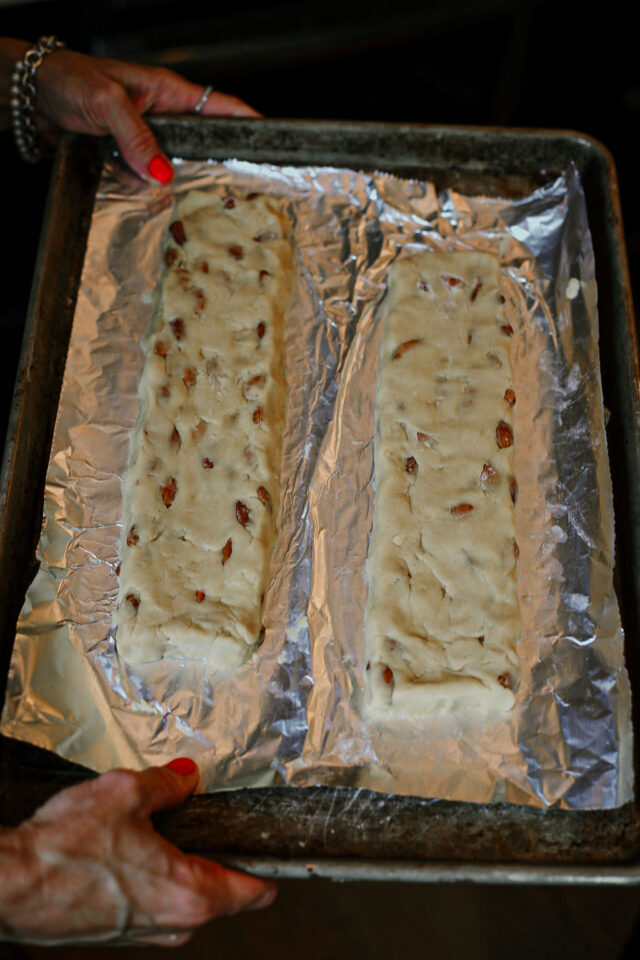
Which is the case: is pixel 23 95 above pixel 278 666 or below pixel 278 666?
above

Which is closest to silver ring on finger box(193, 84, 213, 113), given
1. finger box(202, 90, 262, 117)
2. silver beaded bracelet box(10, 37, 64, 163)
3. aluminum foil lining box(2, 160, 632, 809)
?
finger box(202, 90, 262, 117)

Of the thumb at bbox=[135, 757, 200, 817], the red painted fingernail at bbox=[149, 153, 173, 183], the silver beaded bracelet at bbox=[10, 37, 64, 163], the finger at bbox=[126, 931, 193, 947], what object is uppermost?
the silver beaded bracelet at bbox=[10, 37, 64, 163]

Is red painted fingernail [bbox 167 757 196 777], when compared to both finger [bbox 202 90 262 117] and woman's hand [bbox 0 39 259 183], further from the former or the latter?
finger [bbox 202 90 262 117]

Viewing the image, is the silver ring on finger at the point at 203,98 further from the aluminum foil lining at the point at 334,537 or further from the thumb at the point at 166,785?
the thumb at the point at 166,785

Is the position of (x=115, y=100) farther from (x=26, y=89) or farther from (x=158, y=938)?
(x=158, y=938)

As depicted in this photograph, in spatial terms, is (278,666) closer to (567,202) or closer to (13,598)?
(13,598)

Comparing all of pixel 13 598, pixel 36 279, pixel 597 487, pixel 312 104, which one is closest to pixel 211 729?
pixel 13 598
